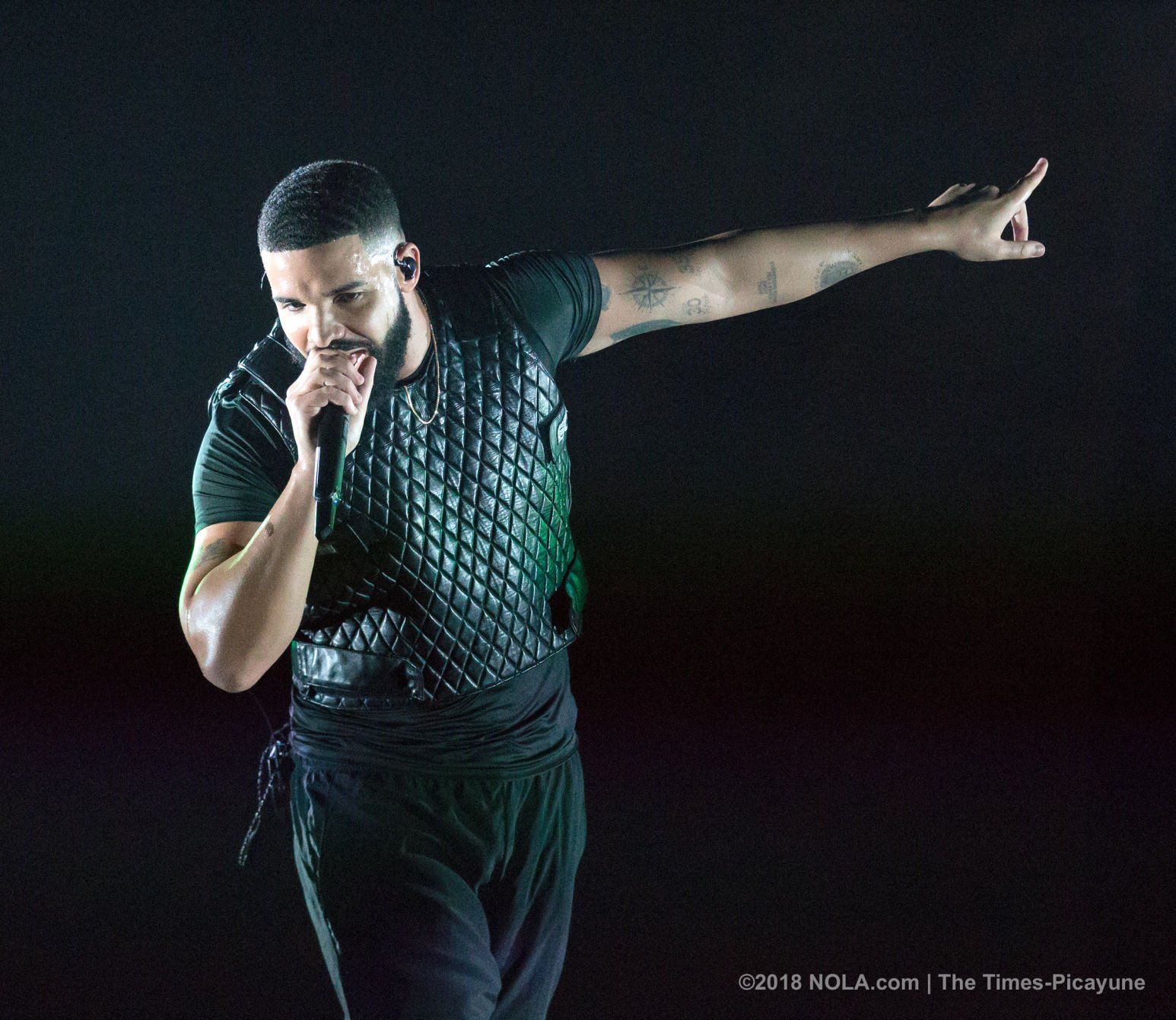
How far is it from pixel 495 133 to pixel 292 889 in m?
1.27

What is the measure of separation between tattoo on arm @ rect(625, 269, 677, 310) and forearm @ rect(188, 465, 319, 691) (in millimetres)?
607

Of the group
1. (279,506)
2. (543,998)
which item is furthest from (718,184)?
(543,998)

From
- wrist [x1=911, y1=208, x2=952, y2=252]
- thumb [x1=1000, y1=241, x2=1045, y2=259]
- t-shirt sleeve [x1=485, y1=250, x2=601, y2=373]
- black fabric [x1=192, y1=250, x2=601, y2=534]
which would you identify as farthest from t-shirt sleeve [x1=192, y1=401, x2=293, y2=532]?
thumb [x1=1000, y1=241, x2=1045, y2=259]

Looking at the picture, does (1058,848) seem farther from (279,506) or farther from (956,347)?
(279,506)

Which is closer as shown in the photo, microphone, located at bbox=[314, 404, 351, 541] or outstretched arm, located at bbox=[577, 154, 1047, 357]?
microphone, located at bbox=[314, 404, 351, 541]

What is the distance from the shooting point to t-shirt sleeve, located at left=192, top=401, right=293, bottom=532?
51.0 inches

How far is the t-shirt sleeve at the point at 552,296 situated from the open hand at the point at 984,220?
0.50m

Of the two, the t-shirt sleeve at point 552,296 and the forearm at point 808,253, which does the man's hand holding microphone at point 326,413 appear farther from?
the forearm at point 808,253

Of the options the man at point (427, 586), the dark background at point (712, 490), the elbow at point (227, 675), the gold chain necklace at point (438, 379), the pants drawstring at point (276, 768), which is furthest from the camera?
the dark background at point (712, 490)

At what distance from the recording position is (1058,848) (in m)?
2.05

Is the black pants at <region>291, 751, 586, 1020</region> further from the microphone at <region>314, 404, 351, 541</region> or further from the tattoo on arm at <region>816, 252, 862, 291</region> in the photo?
the tattoo on arm at <region>816, 252, 862, 291</region>

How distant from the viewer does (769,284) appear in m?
1.64

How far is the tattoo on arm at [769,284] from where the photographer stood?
1632 millimetres

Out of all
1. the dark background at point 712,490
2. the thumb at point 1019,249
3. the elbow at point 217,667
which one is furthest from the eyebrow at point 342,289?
the thumb at point 1019,249
